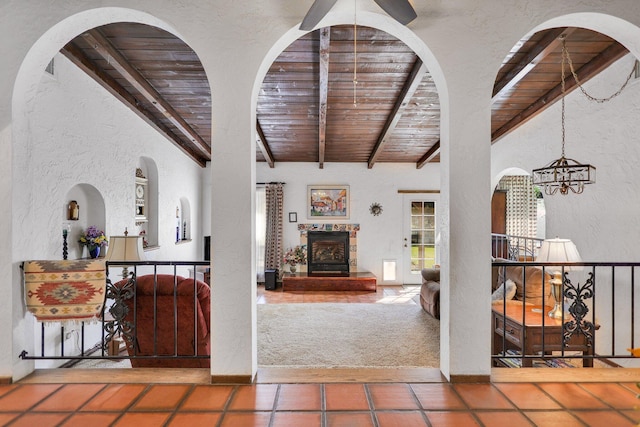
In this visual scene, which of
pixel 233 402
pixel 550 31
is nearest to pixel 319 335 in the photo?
pixel 233 402

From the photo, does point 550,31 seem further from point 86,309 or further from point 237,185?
point 86,309

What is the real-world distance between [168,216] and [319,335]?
330 cm

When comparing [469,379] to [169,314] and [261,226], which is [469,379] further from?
[261,226]

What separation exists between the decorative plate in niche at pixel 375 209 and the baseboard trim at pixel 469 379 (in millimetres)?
5655

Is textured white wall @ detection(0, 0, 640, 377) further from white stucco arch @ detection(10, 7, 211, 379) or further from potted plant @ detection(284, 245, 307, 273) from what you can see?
potted plant @ detection(284, 245, 307, 273)

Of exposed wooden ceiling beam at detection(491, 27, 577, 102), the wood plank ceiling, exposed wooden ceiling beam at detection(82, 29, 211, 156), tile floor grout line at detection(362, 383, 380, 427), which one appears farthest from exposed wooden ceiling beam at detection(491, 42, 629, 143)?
exposed wooden ceiling beam at detection(82, 29, 211, 156)

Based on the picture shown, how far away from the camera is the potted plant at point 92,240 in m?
3.80

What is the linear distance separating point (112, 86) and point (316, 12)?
3.24 meters

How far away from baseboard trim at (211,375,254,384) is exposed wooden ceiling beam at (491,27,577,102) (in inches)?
144

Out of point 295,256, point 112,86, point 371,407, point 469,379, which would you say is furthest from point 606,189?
point 112,86

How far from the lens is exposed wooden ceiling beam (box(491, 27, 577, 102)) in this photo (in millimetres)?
3014

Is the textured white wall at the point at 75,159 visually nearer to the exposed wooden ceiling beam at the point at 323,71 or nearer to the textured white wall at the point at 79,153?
the textured white wall at the point at 79,153

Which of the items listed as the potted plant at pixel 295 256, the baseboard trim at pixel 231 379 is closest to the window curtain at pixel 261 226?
the potted plant at pixel 295 256

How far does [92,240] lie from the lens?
3.82 metres
